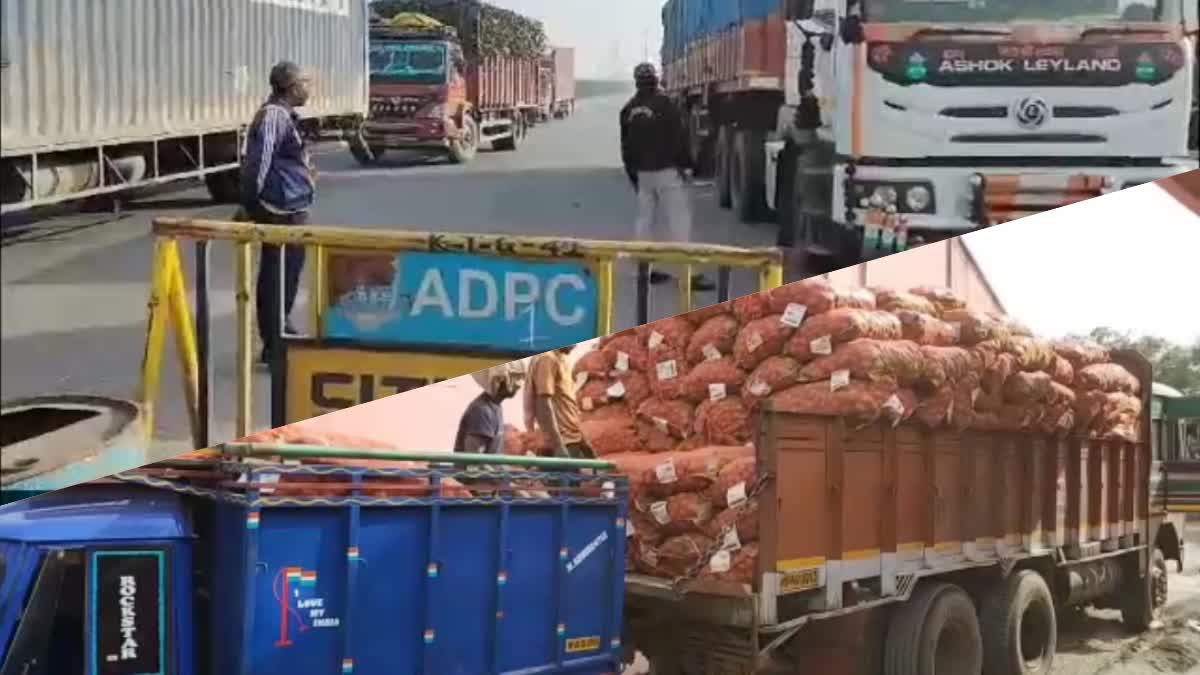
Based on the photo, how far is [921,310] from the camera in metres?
2.26

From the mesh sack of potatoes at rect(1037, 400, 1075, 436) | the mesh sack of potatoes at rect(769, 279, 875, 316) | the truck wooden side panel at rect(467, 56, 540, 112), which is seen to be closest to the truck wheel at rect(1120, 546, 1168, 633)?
the mesh sack of potatoes at rect(1037, 400, 1075, 436)

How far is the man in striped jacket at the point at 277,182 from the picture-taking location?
6.28ft

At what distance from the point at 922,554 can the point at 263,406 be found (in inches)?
43.4

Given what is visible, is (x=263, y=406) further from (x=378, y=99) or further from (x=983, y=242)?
(x=983, y=242)

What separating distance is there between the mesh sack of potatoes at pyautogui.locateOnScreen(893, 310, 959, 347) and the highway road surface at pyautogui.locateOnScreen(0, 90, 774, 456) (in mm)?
273

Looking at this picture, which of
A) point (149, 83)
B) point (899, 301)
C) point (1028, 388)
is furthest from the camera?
point (1028, 388)

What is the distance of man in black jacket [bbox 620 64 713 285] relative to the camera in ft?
7.06

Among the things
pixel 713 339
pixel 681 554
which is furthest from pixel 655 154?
pixel 681 554

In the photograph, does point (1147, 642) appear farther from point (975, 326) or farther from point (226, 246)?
point (226, 246)

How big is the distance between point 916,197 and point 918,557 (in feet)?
1.97

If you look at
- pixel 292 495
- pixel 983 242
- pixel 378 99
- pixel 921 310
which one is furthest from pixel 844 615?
pixel 378 99

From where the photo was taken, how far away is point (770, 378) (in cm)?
217

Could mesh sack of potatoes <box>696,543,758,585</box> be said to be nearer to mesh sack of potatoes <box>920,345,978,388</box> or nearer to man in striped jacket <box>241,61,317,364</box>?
mesh sack of potatoes <box>920,345,978,388</box>

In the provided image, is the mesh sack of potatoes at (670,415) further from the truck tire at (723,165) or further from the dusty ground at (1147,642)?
the dusty ground at (1147,642)
